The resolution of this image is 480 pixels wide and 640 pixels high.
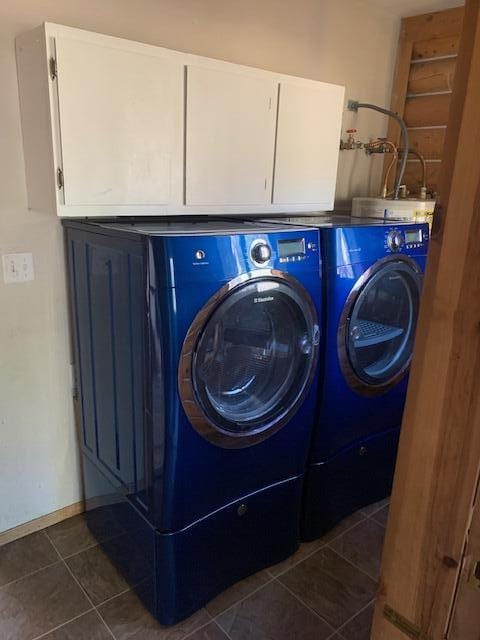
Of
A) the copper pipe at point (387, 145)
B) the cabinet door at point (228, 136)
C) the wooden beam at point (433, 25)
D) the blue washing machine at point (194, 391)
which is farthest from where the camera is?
the copper pipe at point (387, 145)

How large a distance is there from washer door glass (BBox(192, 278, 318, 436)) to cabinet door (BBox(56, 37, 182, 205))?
1.73 feet

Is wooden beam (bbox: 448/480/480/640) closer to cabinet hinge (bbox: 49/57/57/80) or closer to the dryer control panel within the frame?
the dryer control panel

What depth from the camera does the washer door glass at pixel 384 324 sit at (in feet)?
6.31

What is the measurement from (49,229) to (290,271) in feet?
2.94

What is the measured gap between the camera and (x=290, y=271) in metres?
1.62

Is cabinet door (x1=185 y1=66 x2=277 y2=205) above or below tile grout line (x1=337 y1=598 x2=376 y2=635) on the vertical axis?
above

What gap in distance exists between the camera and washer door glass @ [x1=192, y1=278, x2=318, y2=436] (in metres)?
1.55

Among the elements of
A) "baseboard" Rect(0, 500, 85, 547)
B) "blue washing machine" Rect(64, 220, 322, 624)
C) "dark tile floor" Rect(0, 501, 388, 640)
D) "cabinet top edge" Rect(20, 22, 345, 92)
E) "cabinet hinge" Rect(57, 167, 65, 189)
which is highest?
"cabinet top edge" Rect(20, 22, 345, 92)

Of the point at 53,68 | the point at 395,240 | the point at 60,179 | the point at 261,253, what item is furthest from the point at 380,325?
the point at 53,68

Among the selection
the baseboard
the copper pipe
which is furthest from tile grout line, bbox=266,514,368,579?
the copper pipe

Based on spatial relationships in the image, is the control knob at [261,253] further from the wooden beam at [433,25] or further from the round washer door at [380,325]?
the wooden beam at [433,25]

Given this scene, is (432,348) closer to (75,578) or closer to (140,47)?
(140,47)

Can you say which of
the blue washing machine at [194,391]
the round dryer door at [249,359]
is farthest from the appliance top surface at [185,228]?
the round dryer door at [249,359]

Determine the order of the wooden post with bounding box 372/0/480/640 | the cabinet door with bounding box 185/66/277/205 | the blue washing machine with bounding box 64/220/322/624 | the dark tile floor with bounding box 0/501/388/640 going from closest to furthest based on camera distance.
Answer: the wooden post with bounding box 372/0/480/640 < the blue washing machine with bounding box 64/220/322/624 < the dark tile floor with bounding box 0/501/388/640 < the cabinet door with bounding box 185/66/277/205
